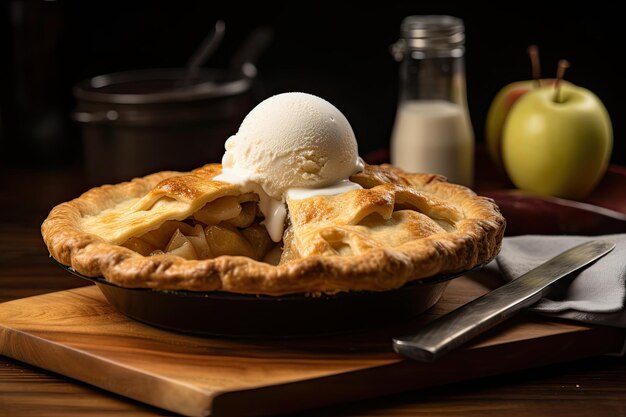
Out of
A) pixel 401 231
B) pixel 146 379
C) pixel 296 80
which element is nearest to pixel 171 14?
pixel 296 80

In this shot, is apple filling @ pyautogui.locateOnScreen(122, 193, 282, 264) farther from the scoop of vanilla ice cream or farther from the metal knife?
the metal knife

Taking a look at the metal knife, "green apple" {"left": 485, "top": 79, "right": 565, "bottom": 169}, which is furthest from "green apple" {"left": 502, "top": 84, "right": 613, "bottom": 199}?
the metal knife

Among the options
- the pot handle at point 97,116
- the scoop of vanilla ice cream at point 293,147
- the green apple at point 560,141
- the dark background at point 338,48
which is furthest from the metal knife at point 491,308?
the dark background at point 338,48

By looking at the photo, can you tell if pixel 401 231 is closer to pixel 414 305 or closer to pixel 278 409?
pixel 414 305

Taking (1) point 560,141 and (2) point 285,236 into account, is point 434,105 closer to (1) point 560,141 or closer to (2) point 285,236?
(1) point 560,141

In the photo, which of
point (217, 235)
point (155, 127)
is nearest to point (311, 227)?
point (217, 235)

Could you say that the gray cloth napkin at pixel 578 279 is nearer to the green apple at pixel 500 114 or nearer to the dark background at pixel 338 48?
the green apple at pixel 500 114
